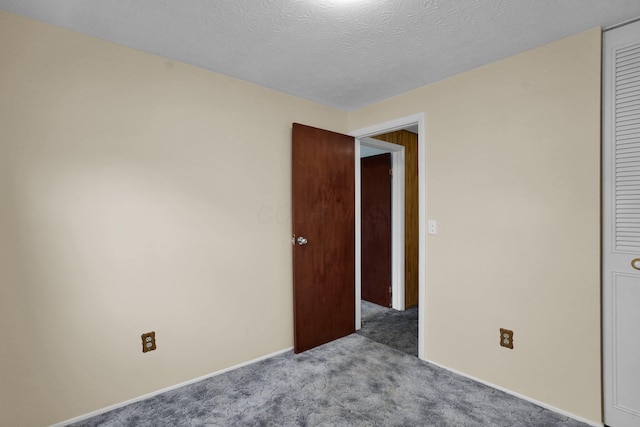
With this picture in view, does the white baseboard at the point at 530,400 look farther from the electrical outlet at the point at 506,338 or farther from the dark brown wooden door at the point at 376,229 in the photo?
the dark brown wooden door at the point at 376,229

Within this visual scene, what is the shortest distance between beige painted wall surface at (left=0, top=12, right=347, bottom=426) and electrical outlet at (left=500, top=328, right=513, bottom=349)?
175 cm

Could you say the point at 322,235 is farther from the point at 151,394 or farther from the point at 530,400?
the point at 530,400

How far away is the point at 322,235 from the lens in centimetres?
282

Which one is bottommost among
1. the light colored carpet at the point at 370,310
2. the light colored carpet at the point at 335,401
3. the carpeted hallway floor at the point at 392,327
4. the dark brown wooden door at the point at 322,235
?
the light colored carpet at the point at 370,310

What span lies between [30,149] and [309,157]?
183 centimetres

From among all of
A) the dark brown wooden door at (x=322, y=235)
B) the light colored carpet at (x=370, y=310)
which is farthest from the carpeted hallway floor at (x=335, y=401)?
the light colored carpet at (x=370, y=310)

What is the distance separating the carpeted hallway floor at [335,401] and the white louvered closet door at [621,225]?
1.04 feet

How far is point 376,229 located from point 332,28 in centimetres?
274

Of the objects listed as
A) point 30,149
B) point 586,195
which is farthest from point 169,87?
point 586,195

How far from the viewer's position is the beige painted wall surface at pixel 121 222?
1646 millimetres

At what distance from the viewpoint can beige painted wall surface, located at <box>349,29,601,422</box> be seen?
1768 millimetres

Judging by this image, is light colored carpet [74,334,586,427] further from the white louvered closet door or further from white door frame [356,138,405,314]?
white door frame [356,138,405,314]

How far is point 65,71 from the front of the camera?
176 centimetres

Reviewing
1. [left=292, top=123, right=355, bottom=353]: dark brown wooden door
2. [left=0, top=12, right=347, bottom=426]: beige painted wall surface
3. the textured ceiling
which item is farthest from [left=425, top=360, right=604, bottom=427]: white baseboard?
the textured ceiling
